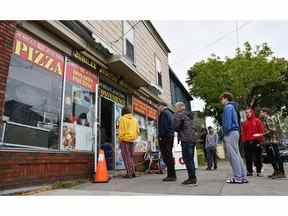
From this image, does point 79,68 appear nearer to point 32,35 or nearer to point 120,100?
point 32,35

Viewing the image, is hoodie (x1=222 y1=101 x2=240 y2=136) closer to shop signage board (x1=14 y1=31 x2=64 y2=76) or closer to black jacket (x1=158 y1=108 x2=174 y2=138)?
black jacket (x1=158 y1=108 x2=174 y2=138)

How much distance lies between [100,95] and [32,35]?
2815 millimetres

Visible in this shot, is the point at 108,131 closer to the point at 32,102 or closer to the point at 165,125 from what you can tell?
the point at 165,125

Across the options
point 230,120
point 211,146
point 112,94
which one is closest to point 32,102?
point 112,94

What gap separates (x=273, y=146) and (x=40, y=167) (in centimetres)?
530

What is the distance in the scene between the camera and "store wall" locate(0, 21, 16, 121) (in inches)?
164

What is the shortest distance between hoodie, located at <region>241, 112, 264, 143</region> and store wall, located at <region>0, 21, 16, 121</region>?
5.76 metres

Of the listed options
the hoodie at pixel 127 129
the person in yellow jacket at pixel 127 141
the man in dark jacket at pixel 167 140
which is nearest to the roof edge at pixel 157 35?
the hoodie at pixel 127 129

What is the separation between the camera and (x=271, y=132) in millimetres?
6508

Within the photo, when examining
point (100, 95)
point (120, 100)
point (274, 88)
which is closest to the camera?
point (100, 95)

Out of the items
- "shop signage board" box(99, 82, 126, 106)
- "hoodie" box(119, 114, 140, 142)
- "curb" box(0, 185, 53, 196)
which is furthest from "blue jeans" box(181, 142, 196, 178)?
"shop signage board" box(99, 82, 126, 106)

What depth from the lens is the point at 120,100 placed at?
8.95 m

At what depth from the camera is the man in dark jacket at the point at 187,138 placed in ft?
17.1

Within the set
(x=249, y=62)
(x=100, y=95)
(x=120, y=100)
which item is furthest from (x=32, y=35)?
(x=249, y=62)
